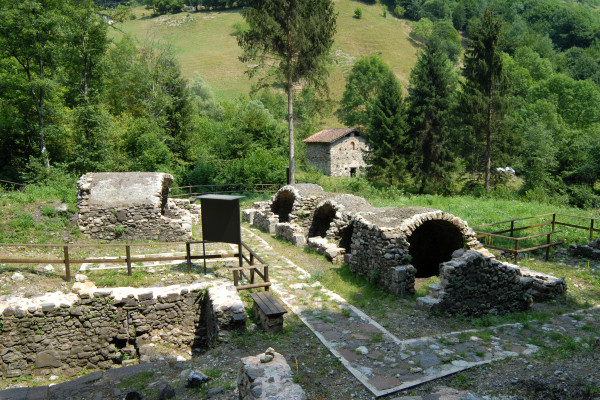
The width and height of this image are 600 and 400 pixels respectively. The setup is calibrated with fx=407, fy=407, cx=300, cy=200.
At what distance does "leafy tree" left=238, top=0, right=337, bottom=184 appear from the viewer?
75.9 feet

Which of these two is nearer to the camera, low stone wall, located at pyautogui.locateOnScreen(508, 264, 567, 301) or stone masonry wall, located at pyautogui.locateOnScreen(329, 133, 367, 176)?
low stone wall, located at pyautogui.locateOnScreen(508, 264, 567, 301)

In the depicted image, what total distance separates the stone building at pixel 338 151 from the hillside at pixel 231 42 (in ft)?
75.5

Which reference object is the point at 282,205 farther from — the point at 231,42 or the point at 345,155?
the point at 231,42

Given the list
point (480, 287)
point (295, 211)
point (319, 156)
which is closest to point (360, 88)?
point (319, 156)

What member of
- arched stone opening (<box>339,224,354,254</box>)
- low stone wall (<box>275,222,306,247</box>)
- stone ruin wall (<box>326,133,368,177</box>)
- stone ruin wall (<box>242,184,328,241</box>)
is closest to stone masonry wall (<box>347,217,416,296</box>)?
arched stone opening (<box>339,224,354,254</box>)

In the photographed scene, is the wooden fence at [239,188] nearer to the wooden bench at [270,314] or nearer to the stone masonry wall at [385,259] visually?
the stone masonry wall at [385,259]

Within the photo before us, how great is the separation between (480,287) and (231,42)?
78.4 m

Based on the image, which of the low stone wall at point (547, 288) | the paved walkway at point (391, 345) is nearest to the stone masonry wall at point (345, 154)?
the low stone wall at point (547, 288)

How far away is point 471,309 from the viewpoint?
9.02m

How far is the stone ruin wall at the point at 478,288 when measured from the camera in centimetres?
888

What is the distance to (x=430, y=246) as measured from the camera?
43.2ft

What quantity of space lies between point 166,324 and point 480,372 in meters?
6.26

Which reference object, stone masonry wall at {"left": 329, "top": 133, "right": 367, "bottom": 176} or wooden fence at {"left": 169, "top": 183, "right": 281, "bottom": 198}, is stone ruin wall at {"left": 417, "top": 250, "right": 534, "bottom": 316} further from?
stone masonry wall at {"left": 329, "top": 133, "right": 367, "bottom": 176}

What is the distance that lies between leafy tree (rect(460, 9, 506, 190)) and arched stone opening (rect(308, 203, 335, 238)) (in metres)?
17.2
